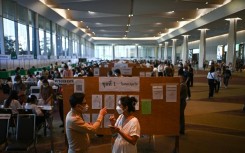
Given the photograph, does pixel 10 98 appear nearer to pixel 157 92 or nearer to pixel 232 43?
pixel 157 92

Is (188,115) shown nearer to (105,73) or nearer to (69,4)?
(105,73)

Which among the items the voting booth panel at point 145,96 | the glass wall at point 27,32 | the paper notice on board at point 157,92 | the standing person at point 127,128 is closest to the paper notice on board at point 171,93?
the voting booth panel at point 145,96

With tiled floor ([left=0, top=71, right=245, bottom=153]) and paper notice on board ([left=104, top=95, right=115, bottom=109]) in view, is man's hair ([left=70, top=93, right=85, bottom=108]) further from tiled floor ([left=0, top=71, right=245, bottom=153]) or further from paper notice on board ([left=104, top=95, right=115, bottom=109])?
tiled floor ([left=0, top=71, right=245, bottom=153])

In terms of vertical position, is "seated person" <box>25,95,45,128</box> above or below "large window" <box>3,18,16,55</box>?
below

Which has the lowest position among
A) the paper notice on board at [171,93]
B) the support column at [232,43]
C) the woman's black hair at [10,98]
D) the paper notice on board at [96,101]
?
the woman's black hair at [10,98]

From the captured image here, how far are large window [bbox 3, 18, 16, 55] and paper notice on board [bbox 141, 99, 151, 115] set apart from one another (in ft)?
56.9

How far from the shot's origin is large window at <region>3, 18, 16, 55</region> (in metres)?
19.9

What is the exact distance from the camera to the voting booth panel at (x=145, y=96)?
5.23m

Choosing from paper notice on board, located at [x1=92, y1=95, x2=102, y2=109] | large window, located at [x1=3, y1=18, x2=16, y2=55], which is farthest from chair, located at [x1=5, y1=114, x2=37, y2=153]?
large window, located at [x1=3, y1=18, x2=16, y2=55]

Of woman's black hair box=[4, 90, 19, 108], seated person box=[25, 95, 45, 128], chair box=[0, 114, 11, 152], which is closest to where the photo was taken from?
chair box=[0, 114, 11, 152]

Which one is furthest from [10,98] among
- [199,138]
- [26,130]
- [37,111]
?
[199,138]

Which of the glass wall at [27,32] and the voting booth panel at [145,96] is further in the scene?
the glass wall at [27,32]

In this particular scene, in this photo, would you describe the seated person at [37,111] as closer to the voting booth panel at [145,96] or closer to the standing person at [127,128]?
the voting booth panel at [145,96]

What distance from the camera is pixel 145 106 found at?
208 inches
